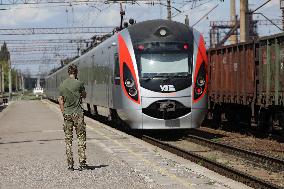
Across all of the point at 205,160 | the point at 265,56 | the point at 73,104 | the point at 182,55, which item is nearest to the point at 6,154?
the point at 73,104

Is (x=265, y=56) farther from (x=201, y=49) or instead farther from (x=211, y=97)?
(x=211, y=97)

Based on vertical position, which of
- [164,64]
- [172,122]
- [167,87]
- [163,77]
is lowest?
[172,122]

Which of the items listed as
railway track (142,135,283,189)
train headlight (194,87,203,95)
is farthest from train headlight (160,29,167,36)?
railway track (142,135,283,189)

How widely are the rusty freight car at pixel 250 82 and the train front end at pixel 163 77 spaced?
78.6 inches

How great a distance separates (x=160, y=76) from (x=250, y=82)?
151 inches

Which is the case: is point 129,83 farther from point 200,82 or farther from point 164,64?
point 200,82

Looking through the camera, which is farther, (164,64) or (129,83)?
(164,64)

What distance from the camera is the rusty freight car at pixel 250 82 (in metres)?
15.9

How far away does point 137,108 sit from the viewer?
15.0 m

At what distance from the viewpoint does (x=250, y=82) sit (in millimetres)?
17844

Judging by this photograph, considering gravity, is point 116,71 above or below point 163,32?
below

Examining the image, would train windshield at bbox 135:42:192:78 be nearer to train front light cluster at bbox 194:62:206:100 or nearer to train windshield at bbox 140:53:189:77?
train windshield at bbox 140:53:189:77

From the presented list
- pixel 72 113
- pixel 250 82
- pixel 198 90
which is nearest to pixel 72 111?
pixel 72 113

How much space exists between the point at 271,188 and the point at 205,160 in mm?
3114
